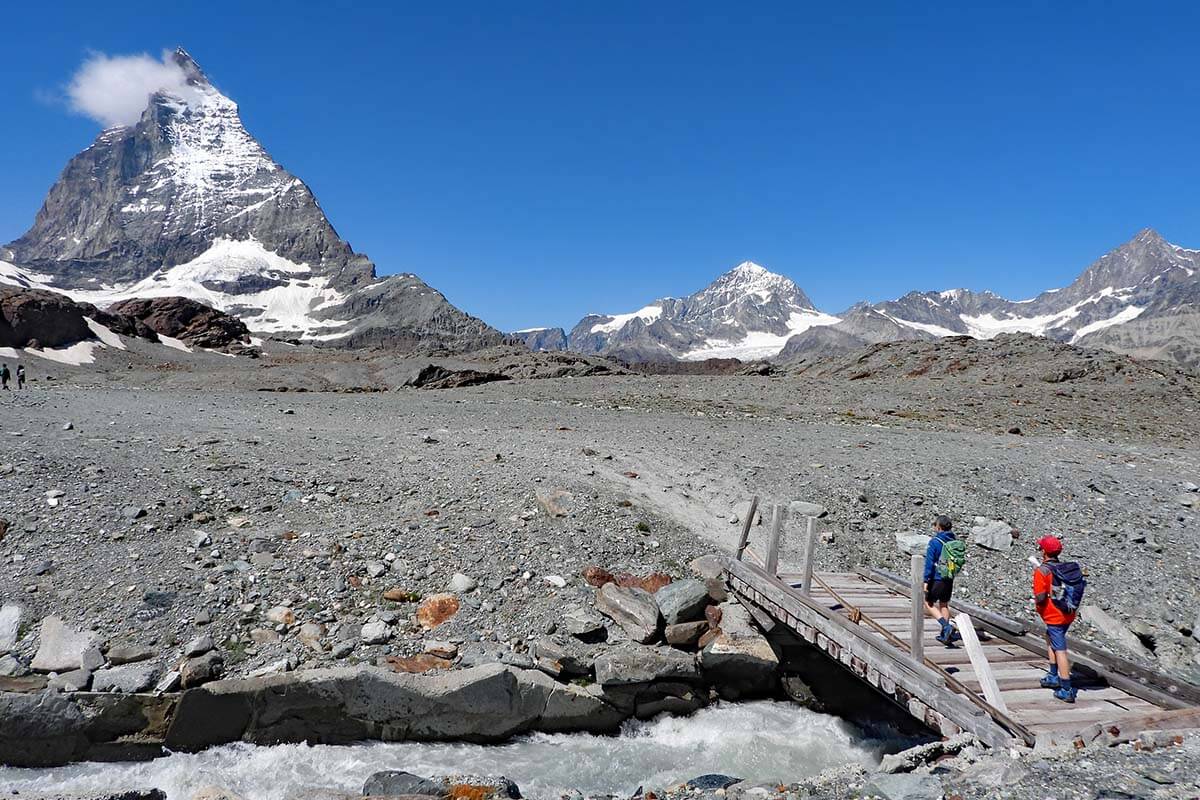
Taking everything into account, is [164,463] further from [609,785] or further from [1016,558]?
[1016,558]

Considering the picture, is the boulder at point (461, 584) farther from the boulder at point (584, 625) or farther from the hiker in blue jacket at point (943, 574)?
the hiker in blue jacket at point (943, 574)

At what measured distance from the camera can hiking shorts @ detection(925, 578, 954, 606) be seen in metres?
9.02

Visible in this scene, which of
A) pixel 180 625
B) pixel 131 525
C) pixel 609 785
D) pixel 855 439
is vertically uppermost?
pixel 855 439

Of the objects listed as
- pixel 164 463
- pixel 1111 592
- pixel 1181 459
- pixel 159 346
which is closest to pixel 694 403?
pixel 1181 459

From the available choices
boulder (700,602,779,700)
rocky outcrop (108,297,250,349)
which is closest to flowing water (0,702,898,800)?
boulder (700,602,779,700)

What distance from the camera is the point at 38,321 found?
222 feet

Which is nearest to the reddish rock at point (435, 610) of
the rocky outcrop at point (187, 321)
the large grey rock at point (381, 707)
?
the large grey rock at point (381, 707)

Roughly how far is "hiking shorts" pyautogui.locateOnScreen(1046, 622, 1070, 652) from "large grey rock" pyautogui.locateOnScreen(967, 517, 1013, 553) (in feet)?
22.8

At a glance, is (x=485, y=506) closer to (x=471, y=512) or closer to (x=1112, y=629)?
(x=471, y=512)

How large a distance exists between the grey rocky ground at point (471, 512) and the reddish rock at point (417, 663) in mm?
204

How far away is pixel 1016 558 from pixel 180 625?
1514 centimetres

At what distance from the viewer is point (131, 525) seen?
11062mm

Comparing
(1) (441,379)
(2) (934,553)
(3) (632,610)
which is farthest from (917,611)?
(1) (441,379)

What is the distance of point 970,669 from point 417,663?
7234 millimetres
